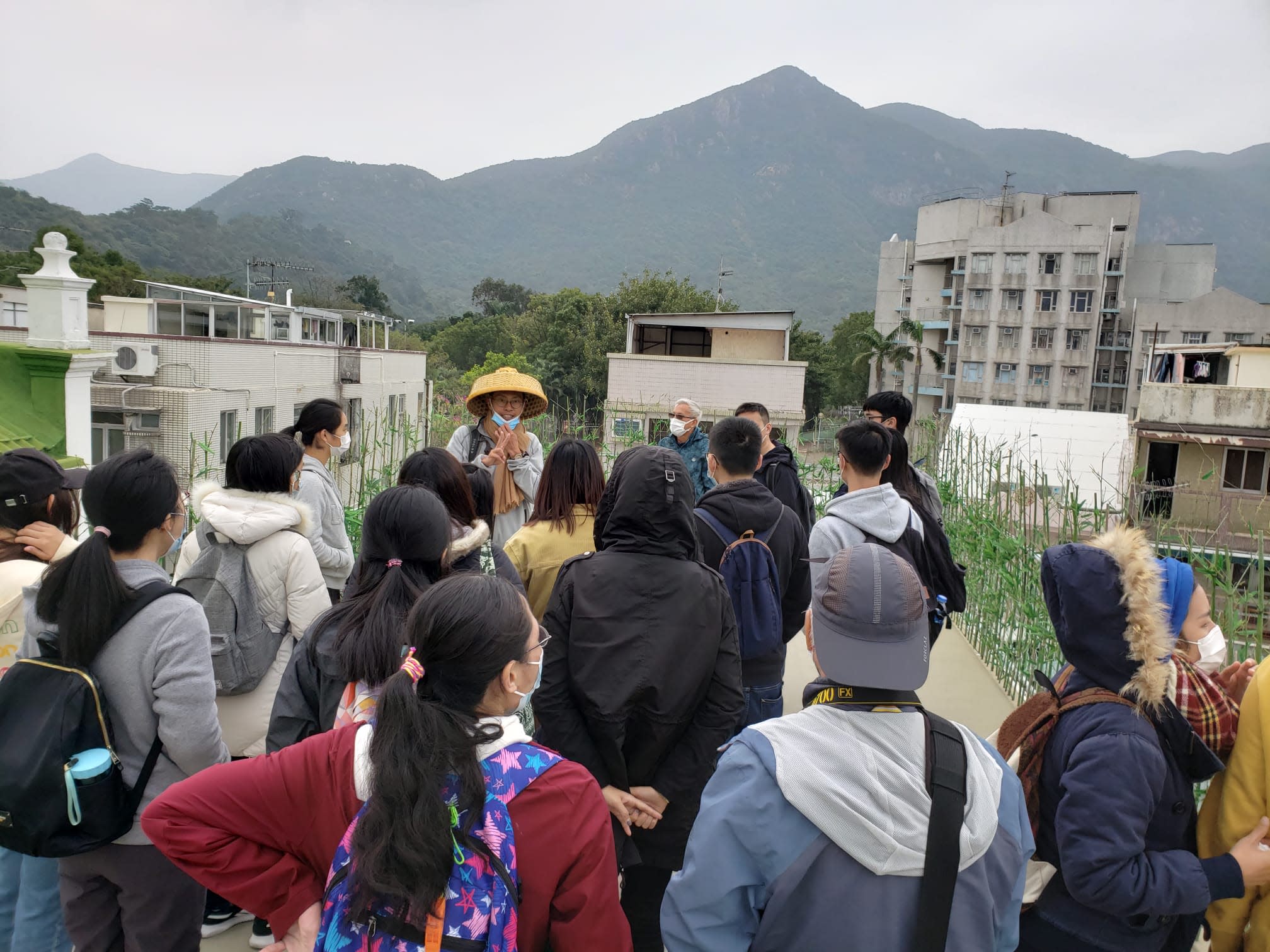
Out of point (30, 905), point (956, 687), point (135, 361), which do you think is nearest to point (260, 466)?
point (30, 905)

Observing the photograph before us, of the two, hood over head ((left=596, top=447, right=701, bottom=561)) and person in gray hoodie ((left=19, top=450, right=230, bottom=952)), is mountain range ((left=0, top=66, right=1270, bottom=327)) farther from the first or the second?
hood over head ((left=596, top=447, right=701, bottom=561))

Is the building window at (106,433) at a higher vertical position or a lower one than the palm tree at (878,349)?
lower

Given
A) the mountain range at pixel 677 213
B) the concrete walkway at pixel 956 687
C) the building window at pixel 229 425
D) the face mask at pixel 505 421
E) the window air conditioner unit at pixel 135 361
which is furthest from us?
the mountain range at pixel 677 213

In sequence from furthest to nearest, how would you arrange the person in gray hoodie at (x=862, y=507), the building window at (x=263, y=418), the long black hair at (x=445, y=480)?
the building window at (x=263, y=418)
the person in gray hoodie at (x=862, y=507)
the long black hair at (x=445, y=480)

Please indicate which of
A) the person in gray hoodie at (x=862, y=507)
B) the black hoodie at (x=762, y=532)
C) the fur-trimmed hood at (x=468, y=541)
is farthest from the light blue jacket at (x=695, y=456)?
the fur-trimmed hood at (x=468, y=541)

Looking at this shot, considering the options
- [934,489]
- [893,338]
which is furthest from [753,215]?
[934,489]

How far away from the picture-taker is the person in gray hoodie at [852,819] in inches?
42.8

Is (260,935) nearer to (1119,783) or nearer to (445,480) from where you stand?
(445,480)

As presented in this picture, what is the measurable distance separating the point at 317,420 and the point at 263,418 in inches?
Answer: 612

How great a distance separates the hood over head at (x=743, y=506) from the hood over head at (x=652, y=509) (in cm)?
54

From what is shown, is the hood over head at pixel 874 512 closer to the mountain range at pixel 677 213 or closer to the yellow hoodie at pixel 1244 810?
the yellow hoodie at pixel 1244 810

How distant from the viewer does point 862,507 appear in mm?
2793

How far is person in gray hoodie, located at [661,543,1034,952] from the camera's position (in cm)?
109

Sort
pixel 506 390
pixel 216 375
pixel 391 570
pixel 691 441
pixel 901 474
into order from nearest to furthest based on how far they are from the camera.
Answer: pixel 391 570 < pixel 901 474 < pixel 506 390 < pixel 691 441 < pixel 216 375
